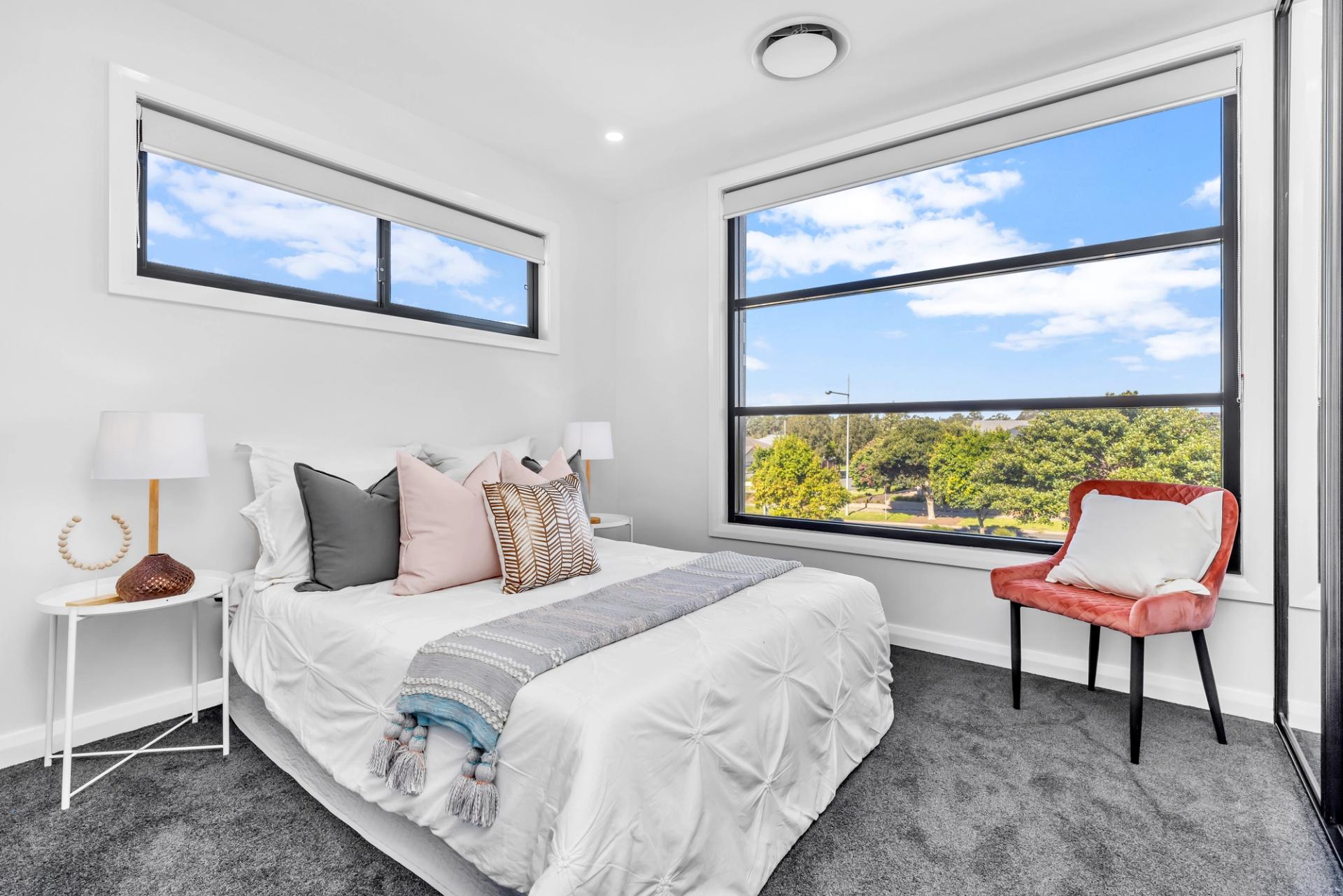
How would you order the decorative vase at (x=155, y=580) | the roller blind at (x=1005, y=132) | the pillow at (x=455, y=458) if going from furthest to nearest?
the pillow at (x=455, y=458), the roller blind at (x=1005, y=132), the decorative vase at (x=155, y=580)

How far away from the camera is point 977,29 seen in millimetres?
2510

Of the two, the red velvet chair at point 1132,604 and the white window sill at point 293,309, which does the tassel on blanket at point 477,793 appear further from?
the white window sill at point 293,309

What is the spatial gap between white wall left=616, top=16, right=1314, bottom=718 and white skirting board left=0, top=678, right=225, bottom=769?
8.05ft


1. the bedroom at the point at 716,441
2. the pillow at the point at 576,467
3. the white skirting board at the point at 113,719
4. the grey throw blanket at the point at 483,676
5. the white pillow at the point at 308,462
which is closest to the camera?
the grey throw blanket at the point at 483,676

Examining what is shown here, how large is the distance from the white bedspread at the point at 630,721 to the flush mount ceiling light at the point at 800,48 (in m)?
2.14

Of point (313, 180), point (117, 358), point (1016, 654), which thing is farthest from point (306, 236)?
point (1016, 654)


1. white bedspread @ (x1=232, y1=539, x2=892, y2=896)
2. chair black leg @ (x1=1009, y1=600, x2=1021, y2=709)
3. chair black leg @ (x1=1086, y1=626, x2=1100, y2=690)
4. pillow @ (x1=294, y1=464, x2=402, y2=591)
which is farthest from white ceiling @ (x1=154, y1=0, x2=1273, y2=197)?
chair black leg @ (x1=1086, y1=626, x2=1100, y2=690)

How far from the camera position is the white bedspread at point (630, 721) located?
1219 mm

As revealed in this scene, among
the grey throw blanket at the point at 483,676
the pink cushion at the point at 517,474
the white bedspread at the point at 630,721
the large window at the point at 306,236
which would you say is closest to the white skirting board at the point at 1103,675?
the white bedspread at the point at 630,721

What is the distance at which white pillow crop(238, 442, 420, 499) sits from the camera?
2436 mm

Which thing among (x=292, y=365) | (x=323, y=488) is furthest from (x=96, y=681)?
(x=292, y=365)

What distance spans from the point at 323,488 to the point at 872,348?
108 inches

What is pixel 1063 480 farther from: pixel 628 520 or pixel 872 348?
pixel 628 520

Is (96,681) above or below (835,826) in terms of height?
above
